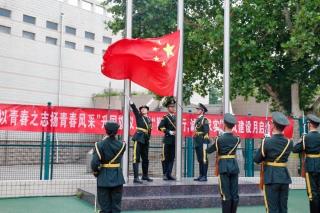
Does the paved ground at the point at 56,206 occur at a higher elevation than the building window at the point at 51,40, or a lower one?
lower

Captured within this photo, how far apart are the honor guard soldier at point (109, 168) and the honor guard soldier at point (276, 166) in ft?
6.24

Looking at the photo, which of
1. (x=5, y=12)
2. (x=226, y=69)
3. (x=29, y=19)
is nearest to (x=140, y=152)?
(x=226, y=69)

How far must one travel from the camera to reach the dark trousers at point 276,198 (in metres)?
5.38

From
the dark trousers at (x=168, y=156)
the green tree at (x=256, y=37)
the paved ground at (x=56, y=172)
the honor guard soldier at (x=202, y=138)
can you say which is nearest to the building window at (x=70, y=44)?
the green tree at (x=256, y=37)

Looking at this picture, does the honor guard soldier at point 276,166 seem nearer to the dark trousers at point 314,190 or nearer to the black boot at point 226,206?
the black boot at point 226,206

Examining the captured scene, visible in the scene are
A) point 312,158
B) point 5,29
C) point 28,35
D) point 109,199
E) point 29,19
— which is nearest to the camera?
point 109,199

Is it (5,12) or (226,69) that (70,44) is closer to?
(5,12)

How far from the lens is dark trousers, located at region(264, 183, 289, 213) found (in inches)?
212

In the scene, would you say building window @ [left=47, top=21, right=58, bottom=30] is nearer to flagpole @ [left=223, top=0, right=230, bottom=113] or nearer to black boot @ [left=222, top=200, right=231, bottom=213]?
flagpole @ [left=223, top=0, right=230, bottom=113]

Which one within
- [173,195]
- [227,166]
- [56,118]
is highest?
[56,118]

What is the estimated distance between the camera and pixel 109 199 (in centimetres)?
553

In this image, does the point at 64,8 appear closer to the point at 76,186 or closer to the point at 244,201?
the point at 76,186

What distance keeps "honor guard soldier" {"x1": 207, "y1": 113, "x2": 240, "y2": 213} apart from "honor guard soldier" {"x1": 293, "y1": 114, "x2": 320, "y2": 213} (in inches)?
43.4

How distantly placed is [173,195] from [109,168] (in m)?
2.78
